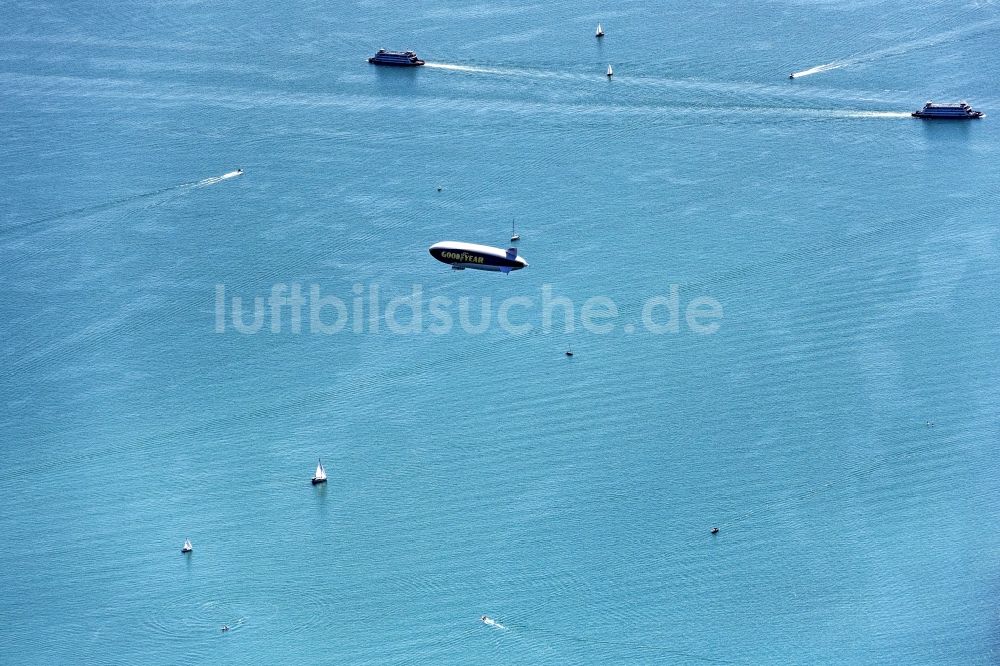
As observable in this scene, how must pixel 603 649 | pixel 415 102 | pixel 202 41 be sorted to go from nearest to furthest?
pixel 603 649 < pixel 415 102 < pixel 202 41

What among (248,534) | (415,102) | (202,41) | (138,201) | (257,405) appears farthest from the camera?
(202,41)

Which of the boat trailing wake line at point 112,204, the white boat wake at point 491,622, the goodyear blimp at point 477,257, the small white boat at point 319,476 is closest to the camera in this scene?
the white boat wake at point 491,622

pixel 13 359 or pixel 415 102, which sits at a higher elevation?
pixel 415 102

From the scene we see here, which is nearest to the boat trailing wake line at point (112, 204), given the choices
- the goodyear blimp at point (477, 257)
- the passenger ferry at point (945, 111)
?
the goodyear blimp at point (477, 257)

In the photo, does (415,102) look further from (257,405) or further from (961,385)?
(961,385)

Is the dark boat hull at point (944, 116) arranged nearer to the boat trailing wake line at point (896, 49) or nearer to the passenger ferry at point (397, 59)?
the boat trailing wake line at point (896, 49)

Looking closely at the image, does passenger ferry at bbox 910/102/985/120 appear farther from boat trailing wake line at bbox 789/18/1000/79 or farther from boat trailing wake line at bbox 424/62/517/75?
boat trailing wake line at bbox 424/62/517/75

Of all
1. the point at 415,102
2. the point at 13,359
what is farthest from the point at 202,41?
the point at 13,359

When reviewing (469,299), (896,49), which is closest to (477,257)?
(469,299)
